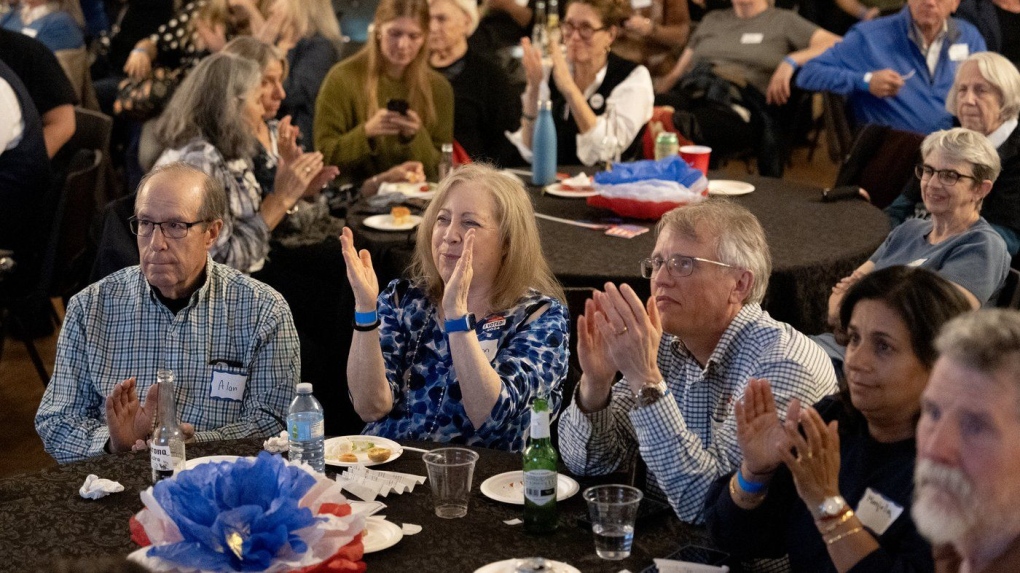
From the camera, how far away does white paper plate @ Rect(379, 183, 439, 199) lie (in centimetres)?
470

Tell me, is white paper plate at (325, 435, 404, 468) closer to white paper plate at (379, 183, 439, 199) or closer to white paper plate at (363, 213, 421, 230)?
white paper plate at (363, 213, 421, 230)

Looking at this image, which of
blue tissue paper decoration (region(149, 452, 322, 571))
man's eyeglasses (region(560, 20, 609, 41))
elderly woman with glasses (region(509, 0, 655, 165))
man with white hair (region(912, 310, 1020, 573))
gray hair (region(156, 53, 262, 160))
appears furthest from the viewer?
man's eyeglasses (region(560, 20, 609, 41))

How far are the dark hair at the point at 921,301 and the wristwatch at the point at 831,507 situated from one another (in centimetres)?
27

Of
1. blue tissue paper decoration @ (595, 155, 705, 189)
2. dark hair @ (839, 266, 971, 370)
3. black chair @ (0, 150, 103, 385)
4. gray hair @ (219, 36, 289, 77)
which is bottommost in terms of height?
black chair @ (0, 150, 103, 385)

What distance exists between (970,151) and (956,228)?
0.24m

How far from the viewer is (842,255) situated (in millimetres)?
3932

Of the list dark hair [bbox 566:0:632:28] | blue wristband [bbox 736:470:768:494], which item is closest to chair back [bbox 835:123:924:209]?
dark hair [bbox 566:0:632:28]

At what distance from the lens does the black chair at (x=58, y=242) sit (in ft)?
14.6

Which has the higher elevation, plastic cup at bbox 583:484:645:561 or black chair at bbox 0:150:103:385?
plastic cup at bbox 583:484:645:561

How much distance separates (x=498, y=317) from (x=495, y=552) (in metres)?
0.90

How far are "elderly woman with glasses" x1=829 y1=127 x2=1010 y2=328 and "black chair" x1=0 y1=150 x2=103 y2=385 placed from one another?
2680 mm

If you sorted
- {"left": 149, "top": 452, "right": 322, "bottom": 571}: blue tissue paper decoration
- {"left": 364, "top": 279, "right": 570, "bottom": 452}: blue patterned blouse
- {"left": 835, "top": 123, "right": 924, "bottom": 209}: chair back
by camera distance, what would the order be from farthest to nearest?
{"left": 835, "top": 123, "right": 924, "bottom": 209}: chair back
{"left": 364, "top": 279, "right": 570, "bottom": 452}: blue patterned blouse
{"left": 149, "top": 452, "right": 322, "bottom": 571}: blue tissue paper decoration

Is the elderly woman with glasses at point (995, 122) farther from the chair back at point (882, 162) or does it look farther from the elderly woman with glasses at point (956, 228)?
the elderly woman with glasses at point (956, 228)

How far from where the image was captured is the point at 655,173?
14.6 ft
